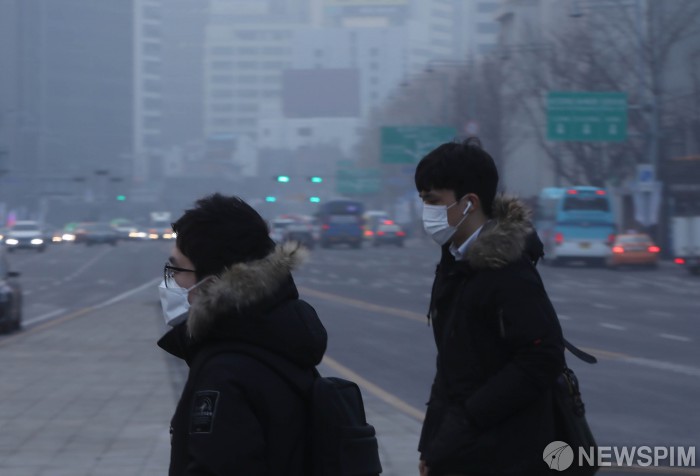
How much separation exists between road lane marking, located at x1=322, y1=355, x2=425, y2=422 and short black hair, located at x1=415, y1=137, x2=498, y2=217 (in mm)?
6474

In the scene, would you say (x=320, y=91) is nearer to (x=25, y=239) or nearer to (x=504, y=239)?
(x=25, y=239)

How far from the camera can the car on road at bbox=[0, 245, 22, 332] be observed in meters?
19.5

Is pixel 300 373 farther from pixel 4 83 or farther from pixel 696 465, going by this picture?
pixel 4 83

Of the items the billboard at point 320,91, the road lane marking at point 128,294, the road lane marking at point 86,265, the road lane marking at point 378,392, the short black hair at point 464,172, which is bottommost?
the road lane marking at point 86,265

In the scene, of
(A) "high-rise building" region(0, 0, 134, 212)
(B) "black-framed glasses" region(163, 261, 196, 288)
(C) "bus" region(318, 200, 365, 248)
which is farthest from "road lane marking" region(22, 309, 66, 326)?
(A) "high-rise building" region(0, 0, 134, 212)

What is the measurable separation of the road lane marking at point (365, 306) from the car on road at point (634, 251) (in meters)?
15.3

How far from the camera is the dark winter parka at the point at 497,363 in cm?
361

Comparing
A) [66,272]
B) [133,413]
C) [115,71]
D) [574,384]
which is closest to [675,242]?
[66,272]

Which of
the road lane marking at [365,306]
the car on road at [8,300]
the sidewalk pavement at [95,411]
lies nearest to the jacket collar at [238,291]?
the sidewalk pavement at [95,411]

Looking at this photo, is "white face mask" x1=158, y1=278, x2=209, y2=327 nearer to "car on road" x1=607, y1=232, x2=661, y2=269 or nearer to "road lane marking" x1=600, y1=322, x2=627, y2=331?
"road lane marking" x1=600, y1=322, x2=627, y2=331

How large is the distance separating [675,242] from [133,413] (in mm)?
30568

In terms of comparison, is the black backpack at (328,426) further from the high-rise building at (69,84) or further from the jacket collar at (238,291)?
the high-rise building at (69,84)

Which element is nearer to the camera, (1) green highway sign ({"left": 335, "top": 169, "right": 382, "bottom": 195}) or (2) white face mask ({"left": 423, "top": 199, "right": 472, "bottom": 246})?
(2) white face mask ({"left": 423, "top": 199, "right": 472, "bottom": 246})

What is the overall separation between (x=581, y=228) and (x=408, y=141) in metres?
21.5
